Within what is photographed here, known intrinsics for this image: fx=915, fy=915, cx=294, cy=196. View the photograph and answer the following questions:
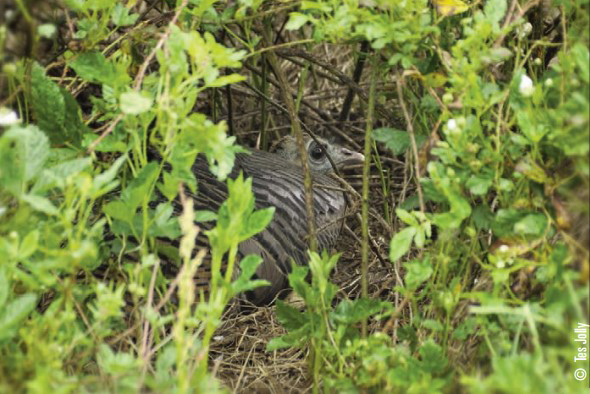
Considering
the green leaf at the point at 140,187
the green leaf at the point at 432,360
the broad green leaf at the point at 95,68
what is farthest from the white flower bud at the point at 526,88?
the broad green leaf at the point at 95,68

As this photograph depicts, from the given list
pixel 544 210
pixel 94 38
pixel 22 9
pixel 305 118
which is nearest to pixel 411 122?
pixel 544 210

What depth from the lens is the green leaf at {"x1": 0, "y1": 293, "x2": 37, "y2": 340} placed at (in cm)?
180

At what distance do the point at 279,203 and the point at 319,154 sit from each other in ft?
2.87

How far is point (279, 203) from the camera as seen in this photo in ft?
11.5

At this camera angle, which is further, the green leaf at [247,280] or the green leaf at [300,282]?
the green leaf at [300,282]

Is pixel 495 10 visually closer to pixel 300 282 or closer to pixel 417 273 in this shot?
pixel 417 273

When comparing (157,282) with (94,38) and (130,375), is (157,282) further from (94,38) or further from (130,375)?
(94,38)

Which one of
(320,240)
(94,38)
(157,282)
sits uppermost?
(94,38)

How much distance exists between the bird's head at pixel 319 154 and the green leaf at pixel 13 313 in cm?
232

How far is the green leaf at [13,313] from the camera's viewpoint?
71.0 inches

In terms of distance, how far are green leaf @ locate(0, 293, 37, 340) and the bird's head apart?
232 cm

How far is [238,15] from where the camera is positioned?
7.62 ft

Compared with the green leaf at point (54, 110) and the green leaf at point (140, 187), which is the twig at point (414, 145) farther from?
the green leaf at point (54, 110)

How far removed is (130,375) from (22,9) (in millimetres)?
828
